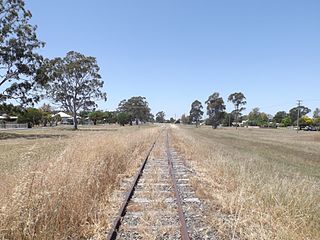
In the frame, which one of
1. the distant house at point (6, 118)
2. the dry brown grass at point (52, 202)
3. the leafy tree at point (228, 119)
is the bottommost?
the dry brown grass at point (52, 202)

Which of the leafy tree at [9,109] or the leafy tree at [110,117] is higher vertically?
the leafy tree at [110,117]

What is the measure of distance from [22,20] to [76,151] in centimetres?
4008

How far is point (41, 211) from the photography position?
5676 millimetres

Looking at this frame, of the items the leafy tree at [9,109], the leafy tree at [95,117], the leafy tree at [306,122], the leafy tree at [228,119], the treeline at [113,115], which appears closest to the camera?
the leafy tree at [9,109]

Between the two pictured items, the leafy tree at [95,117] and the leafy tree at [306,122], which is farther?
the leafy tree at [95,117]

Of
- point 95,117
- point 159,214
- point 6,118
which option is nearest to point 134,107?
point 95,117

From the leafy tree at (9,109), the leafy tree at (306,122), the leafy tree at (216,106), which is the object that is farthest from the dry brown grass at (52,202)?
the leafy tree at (306,122)

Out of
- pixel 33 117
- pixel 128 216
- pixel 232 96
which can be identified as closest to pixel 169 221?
pixel 128 216

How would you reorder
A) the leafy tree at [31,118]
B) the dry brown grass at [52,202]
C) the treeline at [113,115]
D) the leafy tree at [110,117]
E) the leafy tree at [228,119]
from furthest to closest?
1. the leafy tree at [228,119]
2. the leafy tree at [110,117]
3. the treeline at [113,115]
4. the leafy tree at [31,118]
5. the dry brown grass at [52,202]

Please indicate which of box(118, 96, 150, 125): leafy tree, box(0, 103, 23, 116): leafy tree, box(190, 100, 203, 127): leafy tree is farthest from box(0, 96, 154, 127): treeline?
box(0, 103, 23, 116): leafy tree

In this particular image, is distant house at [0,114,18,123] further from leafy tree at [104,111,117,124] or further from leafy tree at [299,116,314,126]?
leafy tree at [299,116,314,126]

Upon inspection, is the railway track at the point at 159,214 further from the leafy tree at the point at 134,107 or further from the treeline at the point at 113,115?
the leafy tree at the point at 134,107

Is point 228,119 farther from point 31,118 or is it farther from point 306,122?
point 31,118

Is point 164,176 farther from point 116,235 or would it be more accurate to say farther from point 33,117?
point 33,117
